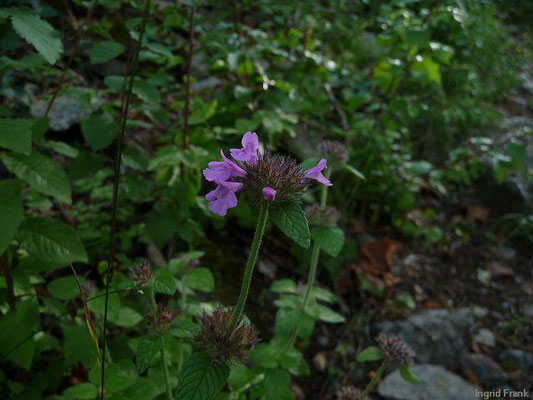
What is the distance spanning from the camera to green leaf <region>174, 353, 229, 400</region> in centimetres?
96

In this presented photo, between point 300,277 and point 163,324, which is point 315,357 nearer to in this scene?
point 300,277

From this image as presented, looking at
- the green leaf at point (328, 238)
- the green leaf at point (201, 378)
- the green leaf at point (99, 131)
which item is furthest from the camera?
the green leaf at point (99, 131)

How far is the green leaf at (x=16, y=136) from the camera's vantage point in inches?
44.3

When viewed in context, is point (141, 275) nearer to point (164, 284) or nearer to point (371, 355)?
point (164, 284)

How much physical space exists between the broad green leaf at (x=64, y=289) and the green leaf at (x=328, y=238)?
0.90 m

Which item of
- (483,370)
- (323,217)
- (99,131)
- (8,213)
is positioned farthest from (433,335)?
(8,213)

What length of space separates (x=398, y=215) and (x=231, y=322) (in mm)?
2600

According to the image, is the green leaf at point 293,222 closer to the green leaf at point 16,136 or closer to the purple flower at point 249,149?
the purple flower at point 249,149

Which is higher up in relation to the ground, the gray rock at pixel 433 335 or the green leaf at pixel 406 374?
the green leaf at pixel 406 374

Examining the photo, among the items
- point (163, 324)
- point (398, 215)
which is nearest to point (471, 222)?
point (398, 215)

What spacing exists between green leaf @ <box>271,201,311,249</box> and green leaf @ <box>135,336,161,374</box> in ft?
1.79

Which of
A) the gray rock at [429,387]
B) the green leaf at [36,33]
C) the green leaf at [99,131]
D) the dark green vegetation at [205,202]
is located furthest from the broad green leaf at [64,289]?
the gray rock at [429,387]

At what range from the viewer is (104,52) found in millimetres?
1627

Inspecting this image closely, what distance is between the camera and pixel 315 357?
94.3 inches
